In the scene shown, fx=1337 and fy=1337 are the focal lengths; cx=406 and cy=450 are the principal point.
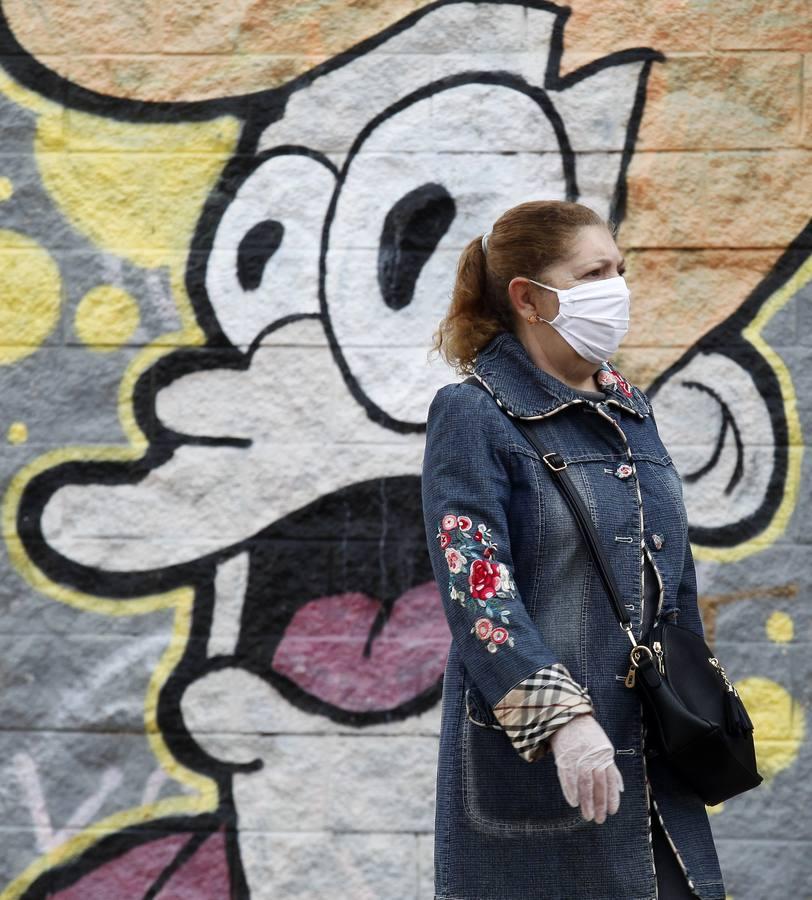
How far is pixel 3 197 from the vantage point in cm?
337

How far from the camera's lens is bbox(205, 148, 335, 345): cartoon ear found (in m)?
3.34

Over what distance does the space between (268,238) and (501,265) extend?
3.97 feet

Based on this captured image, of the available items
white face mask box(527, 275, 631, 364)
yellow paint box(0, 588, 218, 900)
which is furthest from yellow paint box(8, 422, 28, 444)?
white face mask box(527, 275, 631, 364)

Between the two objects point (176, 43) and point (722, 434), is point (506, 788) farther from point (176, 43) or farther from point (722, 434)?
point (176, 43)

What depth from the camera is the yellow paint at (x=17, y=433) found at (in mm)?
3340

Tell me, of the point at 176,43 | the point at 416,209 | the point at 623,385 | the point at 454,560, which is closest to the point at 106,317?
the point at 176,43

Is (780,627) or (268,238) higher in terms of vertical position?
(268,238)

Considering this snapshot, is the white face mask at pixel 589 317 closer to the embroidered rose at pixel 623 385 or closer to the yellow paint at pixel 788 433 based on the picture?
the embroidered rose at pixel 623 385

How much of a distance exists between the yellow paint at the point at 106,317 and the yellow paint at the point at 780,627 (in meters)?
1.73

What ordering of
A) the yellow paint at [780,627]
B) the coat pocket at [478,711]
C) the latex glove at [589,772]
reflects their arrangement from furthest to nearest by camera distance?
1. the yellow paint at [780,627]
2. the coat pocket at [478,711]
3. the latex glove at [589,772]

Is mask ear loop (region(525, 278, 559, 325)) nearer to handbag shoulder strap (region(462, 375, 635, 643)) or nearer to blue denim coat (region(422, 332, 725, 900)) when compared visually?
blue denim coat (region(422, 332, 725, 900))

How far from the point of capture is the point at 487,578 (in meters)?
1.98

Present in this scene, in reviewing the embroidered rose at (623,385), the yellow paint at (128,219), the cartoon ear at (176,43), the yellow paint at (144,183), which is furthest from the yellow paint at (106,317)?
the embroidered rose at (623,385)

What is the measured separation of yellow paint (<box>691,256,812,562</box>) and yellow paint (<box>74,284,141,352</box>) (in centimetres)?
151
